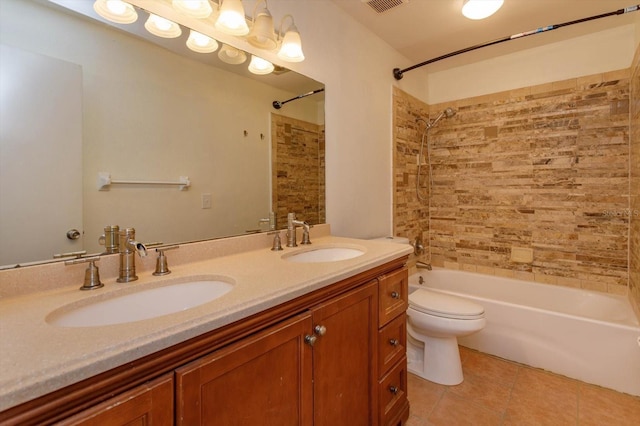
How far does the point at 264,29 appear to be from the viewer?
4.60 ft

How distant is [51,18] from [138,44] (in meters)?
0.25

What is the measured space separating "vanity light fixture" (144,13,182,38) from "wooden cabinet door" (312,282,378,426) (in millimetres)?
1205

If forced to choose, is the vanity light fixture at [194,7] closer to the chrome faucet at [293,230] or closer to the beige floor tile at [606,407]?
the chrome faucet at [293,230]

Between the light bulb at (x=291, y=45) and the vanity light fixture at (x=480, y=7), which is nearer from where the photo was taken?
the light bulb at (x=291, y=45)

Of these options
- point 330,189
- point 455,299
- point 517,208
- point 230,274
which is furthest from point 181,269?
point 517,208

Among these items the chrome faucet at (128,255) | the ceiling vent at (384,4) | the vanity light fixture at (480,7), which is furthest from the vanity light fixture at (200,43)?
the vanity light fixture at (480,7)

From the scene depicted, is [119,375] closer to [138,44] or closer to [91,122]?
[91,122]

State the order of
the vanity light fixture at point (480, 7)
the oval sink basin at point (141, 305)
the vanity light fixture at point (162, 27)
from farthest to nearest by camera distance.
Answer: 1. the vanity light fixture at point (480, 7)
2. the vanity light fixture at point (162, 27)
3. the oval sink basin at point (141, 305)

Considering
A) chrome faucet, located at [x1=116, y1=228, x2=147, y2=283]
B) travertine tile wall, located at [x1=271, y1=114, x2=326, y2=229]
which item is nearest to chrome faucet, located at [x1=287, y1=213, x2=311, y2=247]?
travertine tile wall, located at [x1=271, y1=114, x2=326, y2=229]

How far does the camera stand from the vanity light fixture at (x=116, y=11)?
1038 millimetres

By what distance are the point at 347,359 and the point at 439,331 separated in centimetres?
97

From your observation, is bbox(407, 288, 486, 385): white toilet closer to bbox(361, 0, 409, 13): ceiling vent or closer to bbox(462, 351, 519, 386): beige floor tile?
bbox(462, 351, 519, 386): beige floor tile

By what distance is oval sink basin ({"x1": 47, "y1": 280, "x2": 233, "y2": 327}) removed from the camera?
2.59 ft

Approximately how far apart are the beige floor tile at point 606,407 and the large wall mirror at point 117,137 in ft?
6.52
